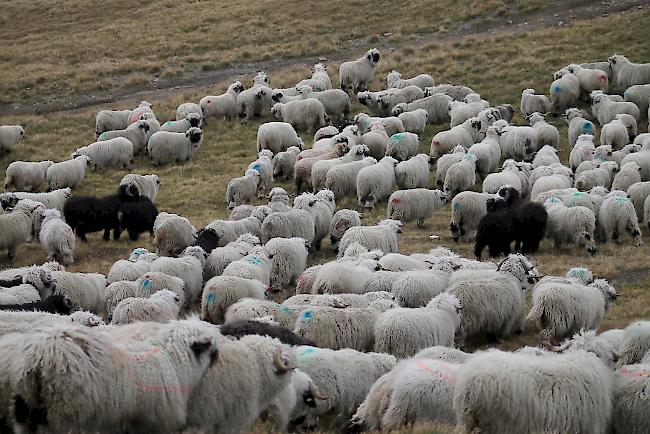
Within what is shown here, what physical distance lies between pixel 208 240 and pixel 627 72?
18746 millimetres

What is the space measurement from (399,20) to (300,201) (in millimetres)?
25722

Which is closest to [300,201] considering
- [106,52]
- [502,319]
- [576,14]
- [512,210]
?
[512,210]

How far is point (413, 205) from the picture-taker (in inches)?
775

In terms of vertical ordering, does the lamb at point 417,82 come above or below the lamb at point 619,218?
above

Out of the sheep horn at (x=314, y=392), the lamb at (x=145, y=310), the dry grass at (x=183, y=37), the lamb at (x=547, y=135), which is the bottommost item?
the lamb at (x=547, y=135)

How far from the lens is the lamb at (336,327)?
1126 cm

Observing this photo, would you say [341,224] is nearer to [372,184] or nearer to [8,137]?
[372,184]

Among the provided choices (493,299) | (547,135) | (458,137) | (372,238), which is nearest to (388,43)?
(458,137)

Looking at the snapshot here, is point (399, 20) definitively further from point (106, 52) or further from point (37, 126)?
point (37, 126)

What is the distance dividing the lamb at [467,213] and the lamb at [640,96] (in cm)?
1115

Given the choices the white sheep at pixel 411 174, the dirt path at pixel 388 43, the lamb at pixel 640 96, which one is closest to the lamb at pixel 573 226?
the white sheep at pixel 411 174

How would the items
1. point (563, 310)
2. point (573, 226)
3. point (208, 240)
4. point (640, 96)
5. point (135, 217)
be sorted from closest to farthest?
1. point (563, 310)
2. point (208, 240)
3. point (573, 226)
4. point (135, 217)
5. point (640, 96)

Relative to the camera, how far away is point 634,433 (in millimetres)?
8906

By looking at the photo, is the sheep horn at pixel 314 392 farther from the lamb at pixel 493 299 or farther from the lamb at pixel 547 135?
the lamb at pixel 547 135
